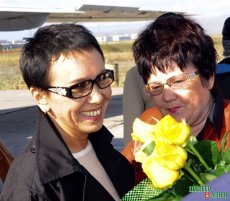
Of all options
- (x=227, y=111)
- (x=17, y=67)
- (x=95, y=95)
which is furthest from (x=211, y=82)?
(x=17, y=67)

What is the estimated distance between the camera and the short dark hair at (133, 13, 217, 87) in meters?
2.16

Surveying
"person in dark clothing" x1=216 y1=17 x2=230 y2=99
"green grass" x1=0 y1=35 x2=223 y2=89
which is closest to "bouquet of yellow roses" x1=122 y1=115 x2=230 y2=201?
"green grass" x1=0 y1=35 x2=223 y2=89

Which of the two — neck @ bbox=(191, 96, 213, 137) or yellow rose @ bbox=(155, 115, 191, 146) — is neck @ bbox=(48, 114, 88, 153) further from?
yellow rose @ bbox=(155, 115, 191, 146)

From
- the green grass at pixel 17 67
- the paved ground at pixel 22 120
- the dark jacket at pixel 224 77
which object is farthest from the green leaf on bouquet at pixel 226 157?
the paved ground at pixel 22 120

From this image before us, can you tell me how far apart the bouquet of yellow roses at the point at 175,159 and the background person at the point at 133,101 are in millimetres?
2025

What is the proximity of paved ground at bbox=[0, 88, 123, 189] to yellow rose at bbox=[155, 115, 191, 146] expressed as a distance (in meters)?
7.75

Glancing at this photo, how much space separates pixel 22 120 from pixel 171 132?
12958mm

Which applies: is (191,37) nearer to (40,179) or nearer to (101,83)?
(101,83)

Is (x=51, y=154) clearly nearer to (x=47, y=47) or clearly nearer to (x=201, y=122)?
(x=47, y=47)

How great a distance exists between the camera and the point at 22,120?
13.9 meters

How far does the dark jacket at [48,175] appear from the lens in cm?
164

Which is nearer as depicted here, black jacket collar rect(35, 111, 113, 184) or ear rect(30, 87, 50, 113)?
black jacket collar rect(35, 111, 113, 184)

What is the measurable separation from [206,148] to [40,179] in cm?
Result: 64

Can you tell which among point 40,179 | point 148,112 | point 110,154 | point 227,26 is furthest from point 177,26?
point 227,26
